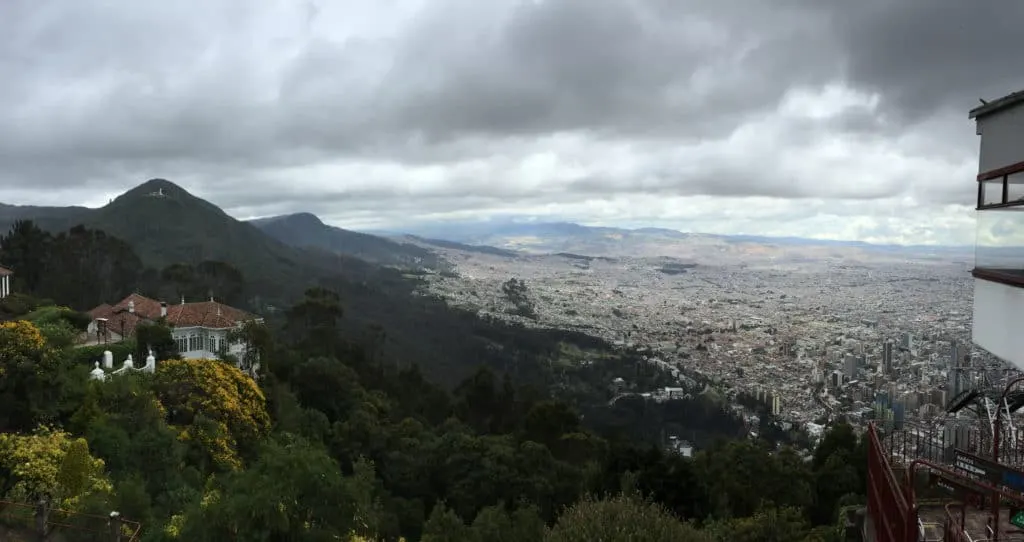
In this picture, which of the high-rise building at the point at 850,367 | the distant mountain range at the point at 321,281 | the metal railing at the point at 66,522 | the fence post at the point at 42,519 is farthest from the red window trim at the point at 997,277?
the distant mountain range at the point at 321,281

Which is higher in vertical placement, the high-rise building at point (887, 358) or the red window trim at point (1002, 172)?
the red window trim at point (1002, 172)

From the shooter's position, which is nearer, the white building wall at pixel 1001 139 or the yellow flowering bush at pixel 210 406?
the white building wall at pixel 1001 139

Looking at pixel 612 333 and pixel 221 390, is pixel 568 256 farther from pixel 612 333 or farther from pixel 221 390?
pixel 221 390

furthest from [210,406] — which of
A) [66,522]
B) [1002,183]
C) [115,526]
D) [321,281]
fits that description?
[321,281]

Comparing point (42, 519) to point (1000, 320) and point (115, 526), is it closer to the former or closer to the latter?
point (115, 526)

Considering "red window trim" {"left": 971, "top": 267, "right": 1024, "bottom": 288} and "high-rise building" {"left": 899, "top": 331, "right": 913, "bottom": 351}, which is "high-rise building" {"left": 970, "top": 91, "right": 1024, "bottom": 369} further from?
"high-rise building" {"left": 899, "top": 331, "right": 913, "bottom": 351}

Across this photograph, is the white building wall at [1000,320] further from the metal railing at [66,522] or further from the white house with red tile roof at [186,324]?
the white house with red tile roof at [186,324]
